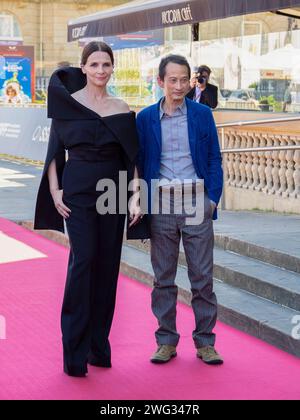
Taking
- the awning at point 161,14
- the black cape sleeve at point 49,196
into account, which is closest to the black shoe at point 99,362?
the black cape sleeve at point 49,196

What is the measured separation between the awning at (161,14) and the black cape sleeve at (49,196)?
4.98 meters

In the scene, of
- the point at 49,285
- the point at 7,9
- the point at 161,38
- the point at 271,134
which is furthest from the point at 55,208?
the point at 7,9

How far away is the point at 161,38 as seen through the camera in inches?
879

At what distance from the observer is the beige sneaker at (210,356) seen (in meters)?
6.82

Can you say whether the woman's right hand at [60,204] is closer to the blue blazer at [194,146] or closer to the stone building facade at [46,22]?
the blue blazer at [194,146]

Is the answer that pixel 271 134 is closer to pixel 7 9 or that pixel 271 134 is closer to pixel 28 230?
pixel 28 230

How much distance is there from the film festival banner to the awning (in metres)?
4.07

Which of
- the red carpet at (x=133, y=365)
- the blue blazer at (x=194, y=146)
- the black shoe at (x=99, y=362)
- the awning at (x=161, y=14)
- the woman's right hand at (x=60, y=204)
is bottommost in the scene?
the red carpet at (x=133, y=365)

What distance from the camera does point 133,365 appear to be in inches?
269

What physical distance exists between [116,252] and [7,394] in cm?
111

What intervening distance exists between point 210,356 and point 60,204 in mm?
1381

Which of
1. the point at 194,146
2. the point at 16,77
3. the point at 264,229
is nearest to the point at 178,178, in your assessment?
the point at 194,146

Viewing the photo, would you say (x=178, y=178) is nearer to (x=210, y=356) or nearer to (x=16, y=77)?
(x=210, y=356)

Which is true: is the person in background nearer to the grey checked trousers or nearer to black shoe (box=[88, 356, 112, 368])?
the grey checked trousers
